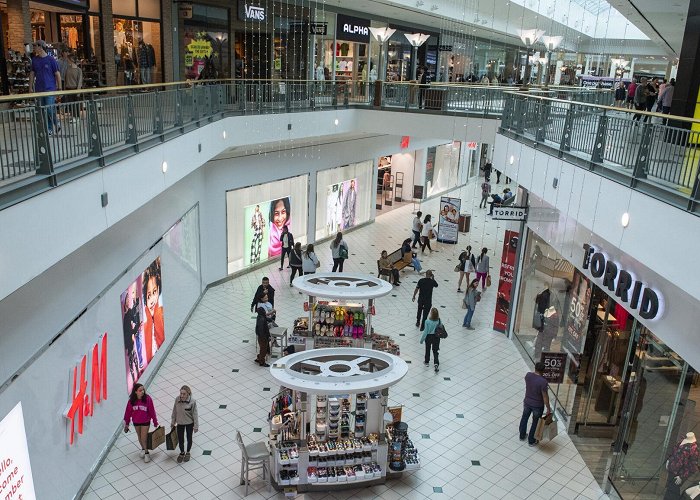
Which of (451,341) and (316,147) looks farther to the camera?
(316,147)

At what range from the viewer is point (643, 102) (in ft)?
57.7

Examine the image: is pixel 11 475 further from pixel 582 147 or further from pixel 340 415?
pixel 582 147

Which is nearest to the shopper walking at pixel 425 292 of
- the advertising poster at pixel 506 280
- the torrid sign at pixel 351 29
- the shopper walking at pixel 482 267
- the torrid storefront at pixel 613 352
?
the advertising poster at pixel 506 280

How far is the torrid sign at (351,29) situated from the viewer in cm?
2268

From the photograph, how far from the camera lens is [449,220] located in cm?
2064

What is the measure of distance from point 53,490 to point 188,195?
Answer: 7.45 meters

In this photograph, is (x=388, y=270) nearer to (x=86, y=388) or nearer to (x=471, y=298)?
(x=471, y=298)

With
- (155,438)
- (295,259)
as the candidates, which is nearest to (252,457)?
(155,438)

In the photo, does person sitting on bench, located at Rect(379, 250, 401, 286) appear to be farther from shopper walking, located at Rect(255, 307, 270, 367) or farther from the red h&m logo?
the red h&m logo

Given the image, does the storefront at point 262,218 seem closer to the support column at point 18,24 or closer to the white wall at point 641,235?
the support column at point 18,24

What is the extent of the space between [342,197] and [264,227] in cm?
457

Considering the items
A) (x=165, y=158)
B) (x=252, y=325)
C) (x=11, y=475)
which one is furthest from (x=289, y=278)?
(x=11, y=475)

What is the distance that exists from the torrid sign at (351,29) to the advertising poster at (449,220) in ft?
25.6

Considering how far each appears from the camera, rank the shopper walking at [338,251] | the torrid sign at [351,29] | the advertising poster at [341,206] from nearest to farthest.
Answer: the shopper walking at [338,251]
the advertising poster at [341,206]
the torrid sign at [351,29]
